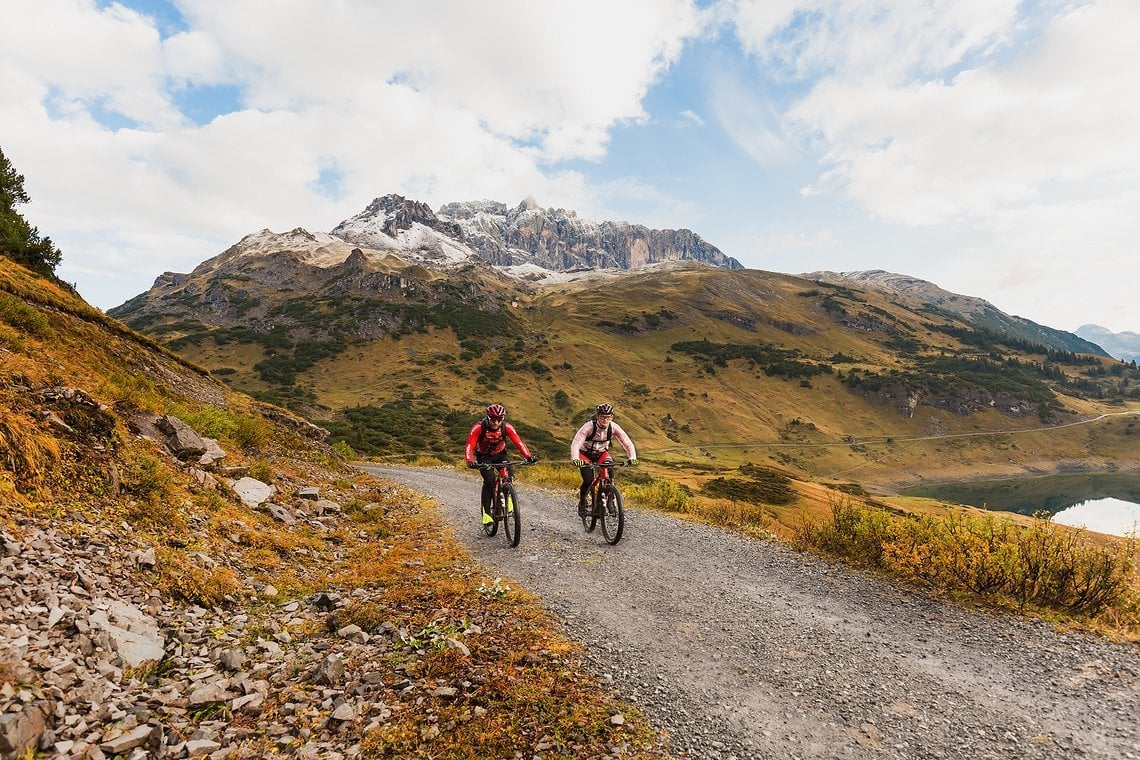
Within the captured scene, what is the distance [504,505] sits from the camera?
13.1 metres

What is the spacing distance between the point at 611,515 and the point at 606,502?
15.9 inches

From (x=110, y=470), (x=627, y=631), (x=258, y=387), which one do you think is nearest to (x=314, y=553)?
(x=110, y=470)

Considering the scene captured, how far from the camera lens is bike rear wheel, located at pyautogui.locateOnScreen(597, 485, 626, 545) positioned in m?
12.8

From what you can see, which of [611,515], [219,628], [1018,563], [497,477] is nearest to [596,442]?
[611,515]

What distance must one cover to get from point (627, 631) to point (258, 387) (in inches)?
6038

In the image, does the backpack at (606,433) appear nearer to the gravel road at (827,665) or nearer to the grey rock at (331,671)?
the gravel road at (827,665)

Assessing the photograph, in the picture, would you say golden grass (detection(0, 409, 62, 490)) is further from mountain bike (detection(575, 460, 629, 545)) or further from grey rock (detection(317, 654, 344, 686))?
mountain bike (detection(575, 460, 629, 545))

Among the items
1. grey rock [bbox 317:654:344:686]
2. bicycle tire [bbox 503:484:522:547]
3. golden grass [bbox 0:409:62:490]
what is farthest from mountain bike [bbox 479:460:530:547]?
golden grass [bbox 0:409:62:490]

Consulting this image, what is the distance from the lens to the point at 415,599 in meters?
8.12

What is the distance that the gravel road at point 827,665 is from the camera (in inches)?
208

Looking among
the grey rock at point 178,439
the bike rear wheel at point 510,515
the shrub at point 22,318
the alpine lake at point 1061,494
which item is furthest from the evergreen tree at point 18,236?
the alpine lake at point 1061,494

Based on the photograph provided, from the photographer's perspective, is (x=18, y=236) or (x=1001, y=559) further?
(x=18, y=236)

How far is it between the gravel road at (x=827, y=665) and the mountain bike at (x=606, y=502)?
162 centimetres

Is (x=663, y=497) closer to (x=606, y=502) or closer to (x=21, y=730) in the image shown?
(x=606, y=502)
